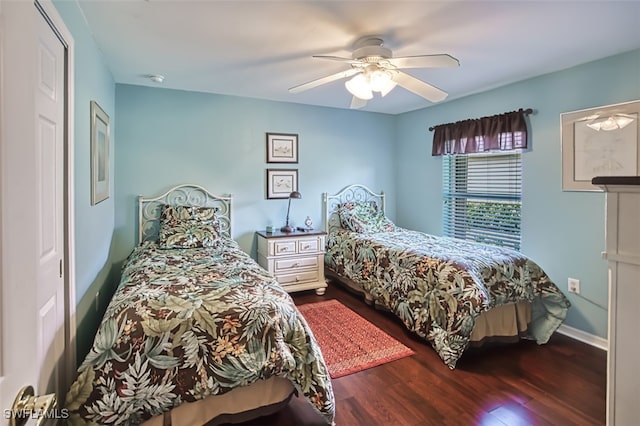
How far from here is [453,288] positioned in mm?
2609

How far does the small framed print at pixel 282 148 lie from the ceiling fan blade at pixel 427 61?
2191 millimetres

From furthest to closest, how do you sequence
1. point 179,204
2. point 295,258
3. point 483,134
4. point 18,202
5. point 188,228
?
point 295,258
point 179,204
point 483,134
point 188,228
point 18,202

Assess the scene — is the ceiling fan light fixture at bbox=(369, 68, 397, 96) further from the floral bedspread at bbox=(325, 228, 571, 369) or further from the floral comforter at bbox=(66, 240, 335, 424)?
the floral comforter at bbox=(66, 240, 335, 424)

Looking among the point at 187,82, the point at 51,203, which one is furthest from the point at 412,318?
the point at 187,82

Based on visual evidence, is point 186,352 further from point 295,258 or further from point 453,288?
point 295,258

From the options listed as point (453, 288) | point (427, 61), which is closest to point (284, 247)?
point (453, 288)

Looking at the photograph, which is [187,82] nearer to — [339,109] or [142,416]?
[339,109]

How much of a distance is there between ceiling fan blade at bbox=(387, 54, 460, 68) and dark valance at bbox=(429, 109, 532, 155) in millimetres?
1592

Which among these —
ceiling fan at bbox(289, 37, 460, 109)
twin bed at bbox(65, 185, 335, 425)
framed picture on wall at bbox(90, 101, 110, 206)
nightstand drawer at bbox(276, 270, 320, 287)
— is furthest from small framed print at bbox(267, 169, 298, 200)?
twin bed at bbox(65, 185, 335, 425)

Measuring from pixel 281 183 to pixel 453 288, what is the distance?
2.51m

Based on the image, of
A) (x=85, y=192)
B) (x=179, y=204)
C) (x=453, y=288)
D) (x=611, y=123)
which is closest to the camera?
(x=85, y=192)

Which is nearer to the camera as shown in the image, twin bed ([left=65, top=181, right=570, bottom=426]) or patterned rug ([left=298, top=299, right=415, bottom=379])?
twin bed ([left=65, top=181, right=570, bottom=426])

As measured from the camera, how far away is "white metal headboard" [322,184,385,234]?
183 inches

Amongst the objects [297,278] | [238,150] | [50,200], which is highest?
[238,150]
